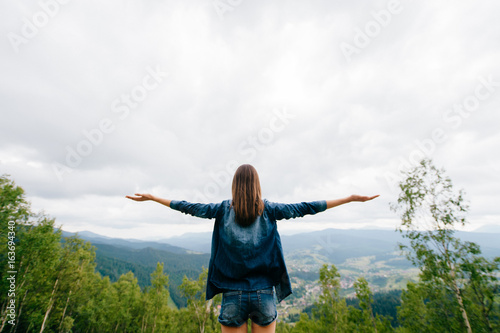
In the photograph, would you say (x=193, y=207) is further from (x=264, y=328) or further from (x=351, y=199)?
(x=351, y=199)

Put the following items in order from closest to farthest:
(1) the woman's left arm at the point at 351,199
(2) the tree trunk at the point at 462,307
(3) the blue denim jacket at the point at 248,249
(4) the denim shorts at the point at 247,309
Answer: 1. (4) the denim shorts at the point at 247,309
2. (3) the blue denim jacket at the point at 248,249
3. (1) the woman's left arm at the point at 351,199
4. (2) the tree trunk at the point at 462,307

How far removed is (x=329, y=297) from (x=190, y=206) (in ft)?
56.6

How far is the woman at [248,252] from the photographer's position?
6.59ft

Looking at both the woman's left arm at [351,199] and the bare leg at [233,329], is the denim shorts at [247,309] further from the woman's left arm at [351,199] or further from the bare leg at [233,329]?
the woman's left arm at [351,199]

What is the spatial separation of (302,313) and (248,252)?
2185 centimetres

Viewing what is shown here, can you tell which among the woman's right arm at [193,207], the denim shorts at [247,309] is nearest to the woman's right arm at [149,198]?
the woman's right arm at [193,207]

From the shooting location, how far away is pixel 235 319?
195 cm

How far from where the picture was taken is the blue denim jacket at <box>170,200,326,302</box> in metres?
2.14

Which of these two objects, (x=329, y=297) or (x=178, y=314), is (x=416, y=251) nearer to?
(x=329, y=297)

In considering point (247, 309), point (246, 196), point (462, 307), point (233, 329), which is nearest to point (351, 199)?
point (246, 196)

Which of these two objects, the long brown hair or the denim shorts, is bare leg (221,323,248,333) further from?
the long brown hair

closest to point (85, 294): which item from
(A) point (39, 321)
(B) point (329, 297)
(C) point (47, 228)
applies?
(A) point (39, 321)

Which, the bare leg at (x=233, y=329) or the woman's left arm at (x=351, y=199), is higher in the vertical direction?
the woman's left arm at (x=351, y=199)

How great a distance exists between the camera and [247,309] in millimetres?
2000
